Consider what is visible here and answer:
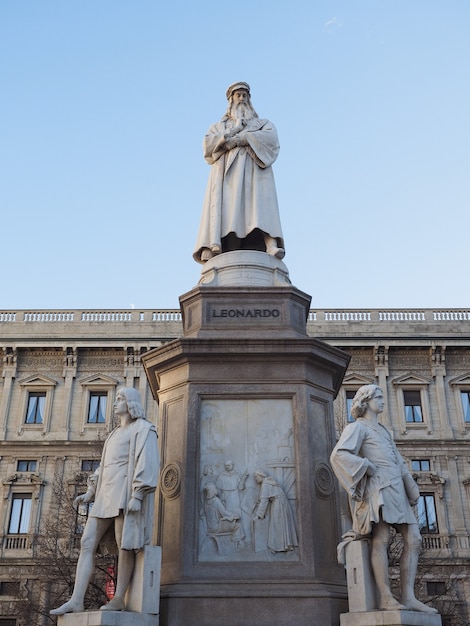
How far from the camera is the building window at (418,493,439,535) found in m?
33.2

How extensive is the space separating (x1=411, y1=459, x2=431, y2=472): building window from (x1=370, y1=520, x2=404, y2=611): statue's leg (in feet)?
95.2

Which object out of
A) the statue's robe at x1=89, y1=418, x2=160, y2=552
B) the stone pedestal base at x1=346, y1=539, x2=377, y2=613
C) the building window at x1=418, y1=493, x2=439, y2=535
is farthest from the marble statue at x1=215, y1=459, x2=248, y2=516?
the building window at x1=418, y1=493, x2=439, y2=535

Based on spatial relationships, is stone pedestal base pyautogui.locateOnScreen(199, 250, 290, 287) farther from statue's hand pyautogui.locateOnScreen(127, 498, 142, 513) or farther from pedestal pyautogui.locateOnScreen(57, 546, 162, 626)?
pedestal pyautogui.locateOnScreen(57, 546, 162, 626)

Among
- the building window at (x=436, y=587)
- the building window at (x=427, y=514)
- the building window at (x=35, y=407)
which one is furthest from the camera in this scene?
the building window at (x=35, y=407)


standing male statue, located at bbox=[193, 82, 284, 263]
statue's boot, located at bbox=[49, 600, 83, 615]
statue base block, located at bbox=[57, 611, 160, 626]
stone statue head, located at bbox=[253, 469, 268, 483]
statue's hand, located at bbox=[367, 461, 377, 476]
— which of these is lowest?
statue base block, located at bbox=[57, 611, 160, 626]

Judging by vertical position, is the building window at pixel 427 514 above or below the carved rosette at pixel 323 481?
above

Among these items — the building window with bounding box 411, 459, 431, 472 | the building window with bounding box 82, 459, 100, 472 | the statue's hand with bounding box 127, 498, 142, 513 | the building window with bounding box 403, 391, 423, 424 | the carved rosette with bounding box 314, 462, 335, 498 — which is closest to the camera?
the statue's hand with bounding box 127, 498, 142, 513

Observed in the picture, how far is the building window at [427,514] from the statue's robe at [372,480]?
2682cm

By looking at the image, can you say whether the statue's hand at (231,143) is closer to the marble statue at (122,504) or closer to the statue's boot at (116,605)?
the marble statue at (122,504)

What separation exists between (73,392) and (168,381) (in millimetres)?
28605

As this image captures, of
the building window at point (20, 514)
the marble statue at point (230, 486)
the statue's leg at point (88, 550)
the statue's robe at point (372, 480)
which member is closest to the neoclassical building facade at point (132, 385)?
the building window at point (20, 514)

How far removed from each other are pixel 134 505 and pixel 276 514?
68.8 inches

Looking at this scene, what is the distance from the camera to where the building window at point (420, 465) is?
3531cm

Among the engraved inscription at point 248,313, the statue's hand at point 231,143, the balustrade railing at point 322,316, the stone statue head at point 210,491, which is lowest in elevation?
the stone statue head at point 210,491
